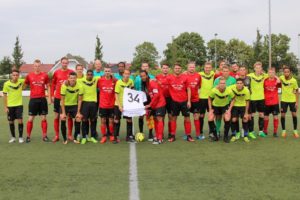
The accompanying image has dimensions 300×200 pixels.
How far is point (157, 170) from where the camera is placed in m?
6.07

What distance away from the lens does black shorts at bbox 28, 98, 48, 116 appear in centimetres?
915

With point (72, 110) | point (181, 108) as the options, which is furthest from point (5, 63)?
point (181, 108)

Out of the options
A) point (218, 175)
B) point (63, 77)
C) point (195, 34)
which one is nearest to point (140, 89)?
point (63, 77)

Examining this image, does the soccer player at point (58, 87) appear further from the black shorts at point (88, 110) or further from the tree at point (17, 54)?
the tree at point (17, 54)

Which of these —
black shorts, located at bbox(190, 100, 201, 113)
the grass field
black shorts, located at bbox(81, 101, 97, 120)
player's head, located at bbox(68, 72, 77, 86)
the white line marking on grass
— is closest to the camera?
the white line marking on grass

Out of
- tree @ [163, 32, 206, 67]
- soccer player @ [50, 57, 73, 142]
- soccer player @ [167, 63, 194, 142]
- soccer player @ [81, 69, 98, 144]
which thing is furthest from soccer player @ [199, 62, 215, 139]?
tree @ [163, 32, 206, 67]

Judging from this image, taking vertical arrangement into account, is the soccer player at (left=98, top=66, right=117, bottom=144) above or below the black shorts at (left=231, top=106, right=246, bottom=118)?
above

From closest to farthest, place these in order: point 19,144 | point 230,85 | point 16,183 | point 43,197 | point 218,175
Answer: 1. point 43,197
2. point 16,183
3. point 218,175
4. point 19,144
5. point 230,85

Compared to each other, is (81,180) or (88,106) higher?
(88,106)

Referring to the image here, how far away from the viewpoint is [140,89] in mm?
A: 9055

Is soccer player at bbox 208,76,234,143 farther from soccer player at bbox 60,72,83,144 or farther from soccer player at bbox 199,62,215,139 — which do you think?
soccer player at bbox 60,72,83,144

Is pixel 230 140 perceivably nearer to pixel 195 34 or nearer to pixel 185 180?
pixel 185 180

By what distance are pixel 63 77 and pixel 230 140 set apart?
4274mm

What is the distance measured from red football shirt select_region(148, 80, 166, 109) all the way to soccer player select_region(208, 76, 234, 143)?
116 cm
